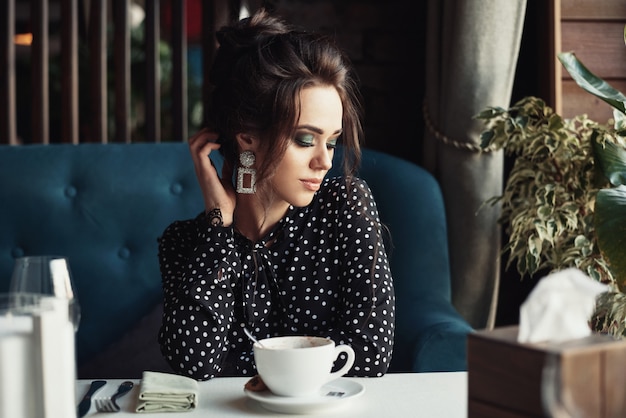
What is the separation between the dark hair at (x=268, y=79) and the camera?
1.57 meters

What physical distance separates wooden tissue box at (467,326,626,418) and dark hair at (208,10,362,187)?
2.77 feet

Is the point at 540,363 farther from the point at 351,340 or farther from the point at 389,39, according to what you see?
the point at 389,39

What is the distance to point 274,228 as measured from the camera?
5.70 feet

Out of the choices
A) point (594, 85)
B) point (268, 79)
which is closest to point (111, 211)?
point (268, 79)

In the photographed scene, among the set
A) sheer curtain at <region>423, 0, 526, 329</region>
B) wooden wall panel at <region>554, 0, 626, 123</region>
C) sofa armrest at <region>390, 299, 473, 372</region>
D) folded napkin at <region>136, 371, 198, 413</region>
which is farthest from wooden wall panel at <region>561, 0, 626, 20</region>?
folded napkin at <region>136, 371, 198, 413</region>

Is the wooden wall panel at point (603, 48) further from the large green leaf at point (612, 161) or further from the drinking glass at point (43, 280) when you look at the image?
the drinking glass at point (43, 280)

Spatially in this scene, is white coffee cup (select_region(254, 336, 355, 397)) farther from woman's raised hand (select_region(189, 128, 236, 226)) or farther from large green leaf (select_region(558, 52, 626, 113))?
large green leaf (select_region(558, 52, 626, 113))

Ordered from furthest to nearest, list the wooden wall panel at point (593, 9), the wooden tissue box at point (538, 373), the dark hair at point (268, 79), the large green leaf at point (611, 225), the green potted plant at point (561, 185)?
the wooden wall panel at point (593, 9) → the green potted plant at point (561, 185) → the dark hair at point (268, 79) → the large green leaf at point (611, 225) → the wooden tissue box at point (538, 373)

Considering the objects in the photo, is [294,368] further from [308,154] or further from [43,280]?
[308,154]

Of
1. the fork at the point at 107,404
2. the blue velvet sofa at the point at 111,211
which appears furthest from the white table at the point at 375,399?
the blue velvet sofa at the point at 111,211

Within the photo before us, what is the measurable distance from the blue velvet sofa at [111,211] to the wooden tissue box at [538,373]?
1545 millimetres

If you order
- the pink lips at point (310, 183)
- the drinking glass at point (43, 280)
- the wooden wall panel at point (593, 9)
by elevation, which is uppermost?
the wooden wall panel at point (593, 9)

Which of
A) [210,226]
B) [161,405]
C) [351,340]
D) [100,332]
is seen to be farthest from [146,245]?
[161,405]

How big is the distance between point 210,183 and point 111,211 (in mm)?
840
